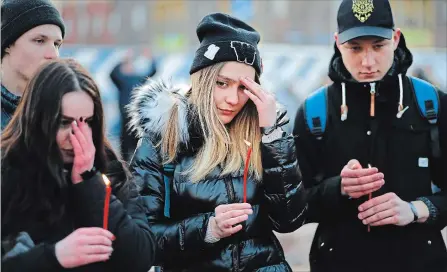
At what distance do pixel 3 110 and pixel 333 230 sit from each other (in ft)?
5.60

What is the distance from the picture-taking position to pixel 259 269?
11.8ft

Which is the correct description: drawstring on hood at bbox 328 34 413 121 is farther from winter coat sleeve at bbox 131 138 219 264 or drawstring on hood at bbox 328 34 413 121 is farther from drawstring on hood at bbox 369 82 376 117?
winter coat sleeve at bbox 131 138 219 264

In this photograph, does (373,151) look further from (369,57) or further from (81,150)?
(81,150)

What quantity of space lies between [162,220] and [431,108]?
4.75 feet

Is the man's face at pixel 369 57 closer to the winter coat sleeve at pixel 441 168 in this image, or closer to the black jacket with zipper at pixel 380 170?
the black jacket with zipper at pixel 380 170

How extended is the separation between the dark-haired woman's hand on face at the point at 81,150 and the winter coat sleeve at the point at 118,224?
0.14 feet

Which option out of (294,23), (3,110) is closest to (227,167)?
(3,110)

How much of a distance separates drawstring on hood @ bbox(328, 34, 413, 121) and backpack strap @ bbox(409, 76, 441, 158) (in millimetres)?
81

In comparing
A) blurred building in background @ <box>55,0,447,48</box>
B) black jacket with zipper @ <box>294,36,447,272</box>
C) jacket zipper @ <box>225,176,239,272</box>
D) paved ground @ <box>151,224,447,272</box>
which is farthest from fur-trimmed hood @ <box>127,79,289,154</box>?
blurred building in background @ <box>55,0,447,48</box>

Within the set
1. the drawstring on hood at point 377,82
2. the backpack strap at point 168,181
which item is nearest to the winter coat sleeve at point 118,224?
the backpack strap at point 168,181

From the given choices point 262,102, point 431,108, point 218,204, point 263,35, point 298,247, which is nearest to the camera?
point 218,204

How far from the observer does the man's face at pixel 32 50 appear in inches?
145

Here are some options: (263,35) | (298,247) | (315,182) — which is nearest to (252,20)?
(263,35)

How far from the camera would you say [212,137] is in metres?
3.71
